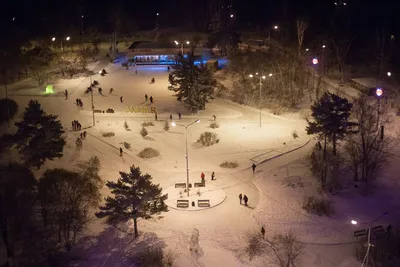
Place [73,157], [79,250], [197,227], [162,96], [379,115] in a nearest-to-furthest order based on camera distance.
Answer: [79,250] → [197,227] → [73,157] → [379,115] → [162,96]

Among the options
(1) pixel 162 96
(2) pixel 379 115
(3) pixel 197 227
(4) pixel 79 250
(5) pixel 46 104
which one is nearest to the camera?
(4) pixel 79 250

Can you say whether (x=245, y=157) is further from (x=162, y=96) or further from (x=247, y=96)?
(x=162, y=96)

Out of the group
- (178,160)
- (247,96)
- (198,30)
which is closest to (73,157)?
(178,160)

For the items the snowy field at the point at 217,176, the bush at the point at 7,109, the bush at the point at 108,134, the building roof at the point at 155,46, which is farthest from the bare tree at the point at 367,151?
the building roof at the point at 155,46

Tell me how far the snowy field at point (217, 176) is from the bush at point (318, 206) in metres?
0.61

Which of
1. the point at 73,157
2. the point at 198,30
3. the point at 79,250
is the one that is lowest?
the point at 79,250

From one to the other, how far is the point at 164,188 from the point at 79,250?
10.6 meters

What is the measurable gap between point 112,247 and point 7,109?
2952cm

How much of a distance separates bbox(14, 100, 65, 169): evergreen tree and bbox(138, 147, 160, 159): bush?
26.8ft

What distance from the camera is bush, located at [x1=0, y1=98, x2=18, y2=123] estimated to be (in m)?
57.1

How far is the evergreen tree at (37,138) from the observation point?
44.2m

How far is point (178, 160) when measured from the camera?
49.8 meters

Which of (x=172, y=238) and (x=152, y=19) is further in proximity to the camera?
(x=152, y=19)

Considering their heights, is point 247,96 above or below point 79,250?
above
